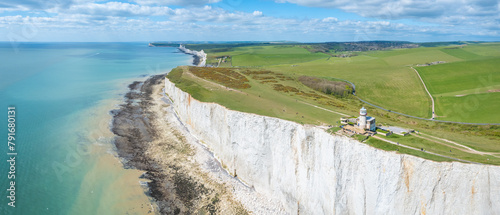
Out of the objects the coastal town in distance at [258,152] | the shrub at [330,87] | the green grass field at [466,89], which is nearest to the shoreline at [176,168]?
the coastal town in distance at [258,152]

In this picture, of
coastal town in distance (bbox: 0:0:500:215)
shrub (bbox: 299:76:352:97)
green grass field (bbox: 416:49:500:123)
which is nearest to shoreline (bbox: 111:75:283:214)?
coastal town in distance (bbox: 0:0:500:215)

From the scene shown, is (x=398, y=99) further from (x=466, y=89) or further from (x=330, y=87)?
(x=466, y=89)

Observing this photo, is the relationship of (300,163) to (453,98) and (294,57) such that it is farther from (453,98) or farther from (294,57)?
(294,57)

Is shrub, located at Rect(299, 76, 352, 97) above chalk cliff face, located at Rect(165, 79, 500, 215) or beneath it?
above

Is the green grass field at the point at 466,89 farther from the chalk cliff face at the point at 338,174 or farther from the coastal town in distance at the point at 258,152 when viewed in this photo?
the chalk cliff face at the point at 338,174

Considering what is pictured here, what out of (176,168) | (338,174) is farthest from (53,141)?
(338,174)

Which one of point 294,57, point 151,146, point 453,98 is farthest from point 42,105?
point 294,57

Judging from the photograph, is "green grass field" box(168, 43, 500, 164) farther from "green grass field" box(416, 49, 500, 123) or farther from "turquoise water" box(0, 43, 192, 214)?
"turquoise water" box(0, 43, 192, 214)
